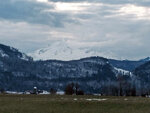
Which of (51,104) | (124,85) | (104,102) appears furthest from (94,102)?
(124,85)

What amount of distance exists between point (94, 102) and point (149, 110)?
925 cm

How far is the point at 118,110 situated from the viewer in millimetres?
53969

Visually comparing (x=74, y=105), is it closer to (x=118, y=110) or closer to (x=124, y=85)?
(x=118, y=110)

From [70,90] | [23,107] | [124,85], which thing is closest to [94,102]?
[23,107]

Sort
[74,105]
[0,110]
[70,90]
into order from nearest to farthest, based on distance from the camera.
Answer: [0,110], [74,105], [70,90]

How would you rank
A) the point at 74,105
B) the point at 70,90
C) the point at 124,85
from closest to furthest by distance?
the point at 74,105
the point at 70,90
the point at 124,85

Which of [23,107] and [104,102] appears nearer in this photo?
[23,107]

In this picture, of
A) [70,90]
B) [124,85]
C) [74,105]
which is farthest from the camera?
[124,85]

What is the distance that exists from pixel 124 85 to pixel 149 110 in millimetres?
137921

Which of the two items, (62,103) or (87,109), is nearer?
(87,109)

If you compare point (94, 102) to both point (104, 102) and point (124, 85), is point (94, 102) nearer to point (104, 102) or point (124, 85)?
point (104, 102)

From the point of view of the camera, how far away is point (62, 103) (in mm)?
58500

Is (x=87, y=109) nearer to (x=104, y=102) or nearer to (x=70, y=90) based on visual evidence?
(x=104, y=102)

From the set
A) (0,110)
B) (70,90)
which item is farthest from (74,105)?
(70,90)
